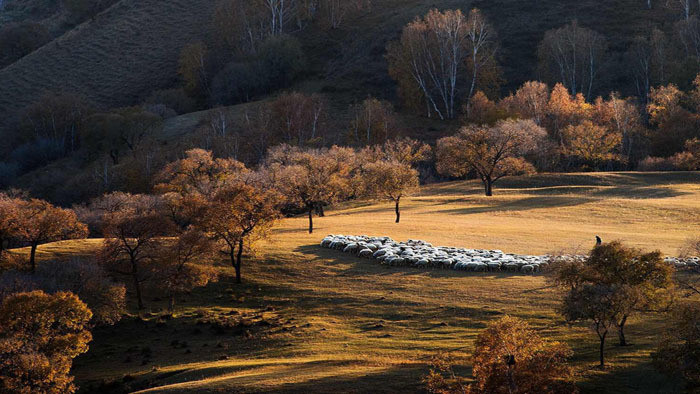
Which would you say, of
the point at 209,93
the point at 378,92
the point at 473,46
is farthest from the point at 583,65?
the point at 209,93

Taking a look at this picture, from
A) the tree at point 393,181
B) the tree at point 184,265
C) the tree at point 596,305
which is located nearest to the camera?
the tree at point 596,305

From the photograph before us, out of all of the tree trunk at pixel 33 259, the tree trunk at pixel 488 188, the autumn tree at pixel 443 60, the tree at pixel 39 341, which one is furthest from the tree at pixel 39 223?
the autumn tree at pixel 443 60

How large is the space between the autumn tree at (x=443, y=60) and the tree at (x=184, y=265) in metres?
108

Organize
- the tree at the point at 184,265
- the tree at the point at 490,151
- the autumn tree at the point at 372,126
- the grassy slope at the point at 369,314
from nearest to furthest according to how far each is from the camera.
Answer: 1. the grassy slope at the point at 369,314
2. the tree at the point at 184,265
3. the tree at the point at 490,151
4. the autumn tree at the point at 372,126

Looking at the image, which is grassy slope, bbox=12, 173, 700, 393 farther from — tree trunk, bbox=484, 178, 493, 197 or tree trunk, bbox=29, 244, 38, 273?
tree trunk, bbox=484, 178, 493, 197

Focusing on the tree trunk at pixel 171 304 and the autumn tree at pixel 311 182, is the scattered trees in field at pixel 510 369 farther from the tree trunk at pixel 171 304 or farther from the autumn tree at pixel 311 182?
the autumn tree at pixel 311 182

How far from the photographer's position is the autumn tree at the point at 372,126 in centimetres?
14050

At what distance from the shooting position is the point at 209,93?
186750 mm

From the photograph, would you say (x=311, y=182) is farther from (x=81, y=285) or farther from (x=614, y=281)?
(x=614, y=281)

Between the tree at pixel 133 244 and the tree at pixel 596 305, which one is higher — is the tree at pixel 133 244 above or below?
above

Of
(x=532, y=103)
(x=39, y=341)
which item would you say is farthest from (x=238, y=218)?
(x=532, y=103)

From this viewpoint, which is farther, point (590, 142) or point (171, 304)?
point (590, 142)

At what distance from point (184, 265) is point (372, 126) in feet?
302

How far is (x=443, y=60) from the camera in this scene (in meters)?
161
